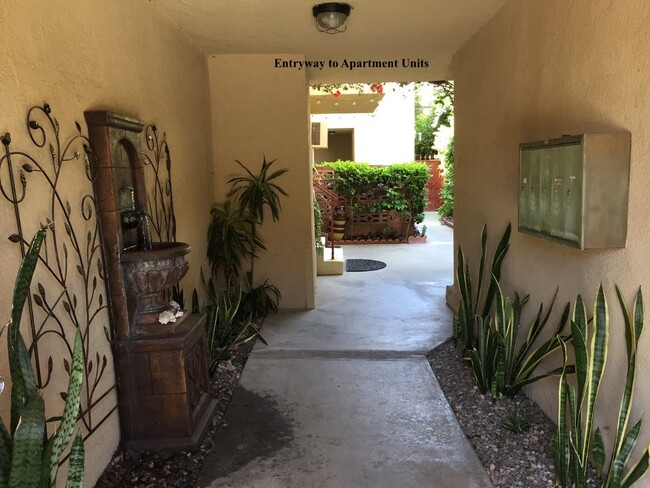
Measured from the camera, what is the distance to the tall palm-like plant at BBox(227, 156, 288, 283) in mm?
4402

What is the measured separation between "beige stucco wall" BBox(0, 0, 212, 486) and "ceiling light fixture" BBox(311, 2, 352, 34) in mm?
1044

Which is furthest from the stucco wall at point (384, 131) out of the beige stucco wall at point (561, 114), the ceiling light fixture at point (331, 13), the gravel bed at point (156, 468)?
the gravel bed at point (156, 468)

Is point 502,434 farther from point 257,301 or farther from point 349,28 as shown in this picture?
point 349,28

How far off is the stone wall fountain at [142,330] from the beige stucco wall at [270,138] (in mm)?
2141

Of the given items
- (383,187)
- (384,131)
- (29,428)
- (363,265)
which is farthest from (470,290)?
(384,131)

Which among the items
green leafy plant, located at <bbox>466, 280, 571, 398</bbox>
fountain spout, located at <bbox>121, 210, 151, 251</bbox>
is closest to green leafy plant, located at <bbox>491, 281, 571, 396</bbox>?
green leafy plant, located at <bbox>466, 280, 571, 398</bbox>

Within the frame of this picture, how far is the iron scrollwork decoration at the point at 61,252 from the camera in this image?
175cm

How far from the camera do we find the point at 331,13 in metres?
3.12

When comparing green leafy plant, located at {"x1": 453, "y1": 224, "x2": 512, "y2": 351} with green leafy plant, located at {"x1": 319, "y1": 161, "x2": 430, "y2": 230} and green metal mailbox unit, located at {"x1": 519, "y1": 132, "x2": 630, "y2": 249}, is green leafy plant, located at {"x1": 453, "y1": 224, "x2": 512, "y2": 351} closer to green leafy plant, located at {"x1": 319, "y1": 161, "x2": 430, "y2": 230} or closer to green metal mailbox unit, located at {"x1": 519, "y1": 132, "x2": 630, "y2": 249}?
green metal mailbox unit, located at {"x1": 519, "y1": 132, "x2": 630, "y2": 249}

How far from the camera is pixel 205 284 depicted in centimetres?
412

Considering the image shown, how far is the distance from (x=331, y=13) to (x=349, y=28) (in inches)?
22.4

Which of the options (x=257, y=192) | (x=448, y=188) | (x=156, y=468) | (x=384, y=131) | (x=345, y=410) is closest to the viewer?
(x=156, y=468)

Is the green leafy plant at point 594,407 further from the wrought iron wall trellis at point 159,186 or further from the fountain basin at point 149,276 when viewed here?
the wrought iron wall trellis at point 159,186

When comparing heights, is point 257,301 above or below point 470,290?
below
